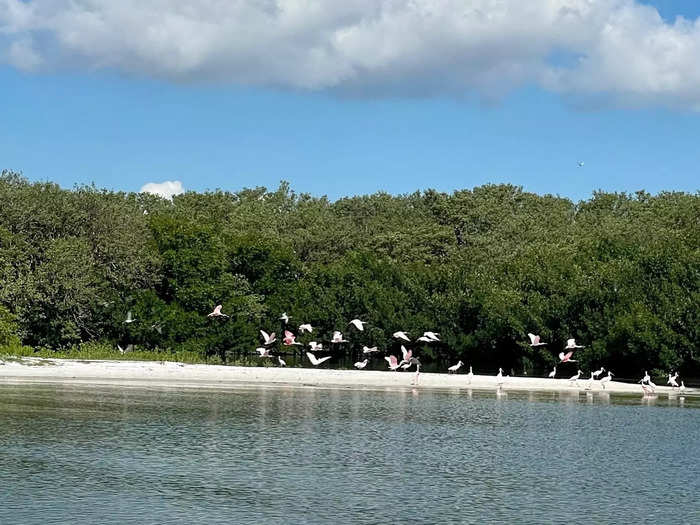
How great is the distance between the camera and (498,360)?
2416 inches

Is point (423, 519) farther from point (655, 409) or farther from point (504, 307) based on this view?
point (504, 307)

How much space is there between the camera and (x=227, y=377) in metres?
46.2

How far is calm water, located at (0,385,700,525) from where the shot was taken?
1973 centimetres

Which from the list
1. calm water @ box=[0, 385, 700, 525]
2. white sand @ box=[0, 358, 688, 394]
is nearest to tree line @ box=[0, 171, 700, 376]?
white sand @ box=[0, 358, 688, 394]

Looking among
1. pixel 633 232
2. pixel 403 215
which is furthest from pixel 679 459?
pixel 403 215

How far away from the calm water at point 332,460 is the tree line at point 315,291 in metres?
12.0

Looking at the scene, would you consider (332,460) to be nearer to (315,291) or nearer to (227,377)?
(227,377)

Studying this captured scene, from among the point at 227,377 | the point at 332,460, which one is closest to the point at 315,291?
the point at 227,377

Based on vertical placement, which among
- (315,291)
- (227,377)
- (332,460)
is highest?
(315,291)

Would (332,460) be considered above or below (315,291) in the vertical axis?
below

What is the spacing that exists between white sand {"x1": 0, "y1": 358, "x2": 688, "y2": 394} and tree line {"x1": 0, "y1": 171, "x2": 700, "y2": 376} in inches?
178

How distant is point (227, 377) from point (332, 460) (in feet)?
70.5

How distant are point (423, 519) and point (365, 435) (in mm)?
10684

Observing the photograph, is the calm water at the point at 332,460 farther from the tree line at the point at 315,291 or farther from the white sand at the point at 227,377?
the tree line at the point at 315,291
